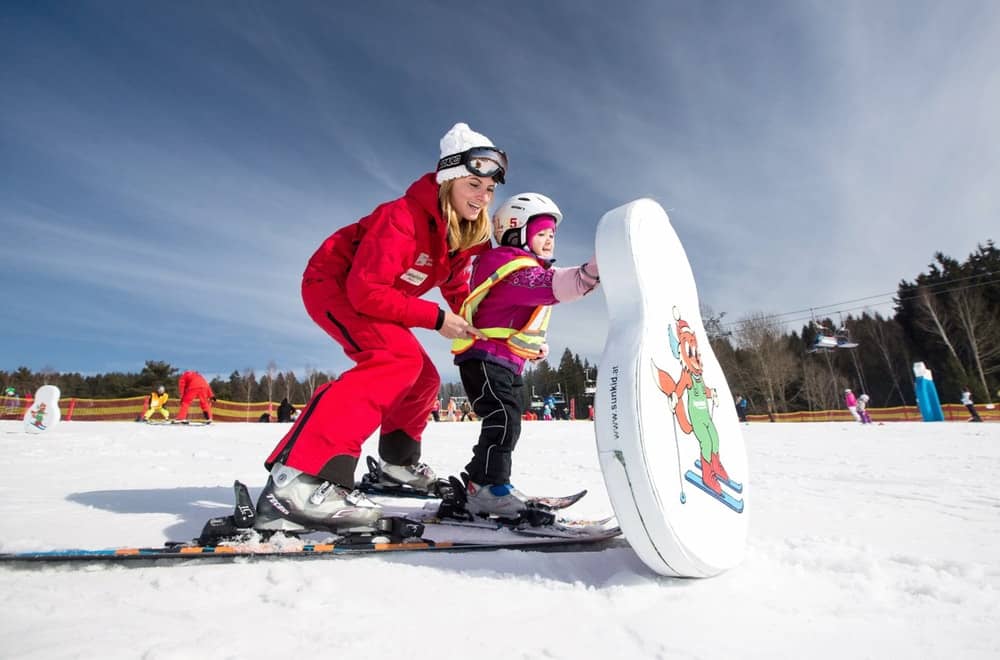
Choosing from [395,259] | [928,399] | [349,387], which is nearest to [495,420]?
[349,387]

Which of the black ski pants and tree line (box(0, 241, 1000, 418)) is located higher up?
tree line (box(0, 241, 1000, 418))

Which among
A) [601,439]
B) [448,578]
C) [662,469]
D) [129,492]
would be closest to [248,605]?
[448,578]

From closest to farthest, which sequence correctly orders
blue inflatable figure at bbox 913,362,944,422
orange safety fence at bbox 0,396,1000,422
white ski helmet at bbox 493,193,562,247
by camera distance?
1. white ski helmet at bbox 493,193,562,247
2. blue inflatable figure at bbox 913,362,944,422
3. orange safety fence at bbox 0,396,1000,422

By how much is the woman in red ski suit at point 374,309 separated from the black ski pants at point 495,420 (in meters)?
0.37

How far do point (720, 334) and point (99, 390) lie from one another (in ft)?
231

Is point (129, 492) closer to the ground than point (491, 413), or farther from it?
closer to the ground

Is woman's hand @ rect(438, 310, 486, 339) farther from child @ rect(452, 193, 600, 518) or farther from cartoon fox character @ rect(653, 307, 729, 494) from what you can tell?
cartoon fox character @ rect(653, 307, 729, 494)

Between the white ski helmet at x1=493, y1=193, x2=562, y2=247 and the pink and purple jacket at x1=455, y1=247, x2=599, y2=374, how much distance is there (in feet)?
0.51

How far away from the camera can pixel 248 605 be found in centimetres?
114

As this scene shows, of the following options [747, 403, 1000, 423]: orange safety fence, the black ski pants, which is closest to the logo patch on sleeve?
the black ski pants

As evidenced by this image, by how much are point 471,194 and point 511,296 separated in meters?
0.53

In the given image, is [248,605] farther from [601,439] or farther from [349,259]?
[349,259]

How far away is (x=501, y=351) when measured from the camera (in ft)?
7.86

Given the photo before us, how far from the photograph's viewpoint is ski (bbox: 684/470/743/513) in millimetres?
1337
